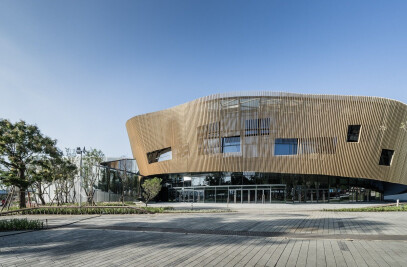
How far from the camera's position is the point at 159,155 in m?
45.9

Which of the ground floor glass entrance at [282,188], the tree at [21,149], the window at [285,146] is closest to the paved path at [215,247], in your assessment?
the tree at [21,149]

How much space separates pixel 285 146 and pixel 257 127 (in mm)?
4591

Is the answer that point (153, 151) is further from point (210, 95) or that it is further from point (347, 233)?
point (347, 233)

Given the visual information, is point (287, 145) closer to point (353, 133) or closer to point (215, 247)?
point (353, 133)

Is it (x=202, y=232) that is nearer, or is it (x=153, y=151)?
(x=202, y=232)

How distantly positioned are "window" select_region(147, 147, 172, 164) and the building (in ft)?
3.73

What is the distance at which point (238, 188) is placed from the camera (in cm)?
4106

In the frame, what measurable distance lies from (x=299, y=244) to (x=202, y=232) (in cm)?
464

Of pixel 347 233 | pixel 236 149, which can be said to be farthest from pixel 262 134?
pixel 347 233

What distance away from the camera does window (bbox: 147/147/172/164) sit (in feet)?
145

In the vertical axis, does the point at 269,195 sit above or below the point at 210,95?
below

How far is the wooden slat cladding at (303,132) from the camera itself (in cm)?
3566

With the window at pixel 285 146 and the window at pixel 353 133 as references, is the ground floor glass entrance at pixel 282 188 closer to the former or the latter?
the window at pixel 285 146

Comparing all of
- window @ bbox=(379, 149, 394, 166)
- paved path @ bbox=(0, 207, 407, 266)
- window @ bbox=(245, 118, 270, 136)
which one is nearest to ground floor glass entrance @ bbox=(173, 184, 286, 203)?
Result: window @ bbox=(245, 118, 270, 136)
